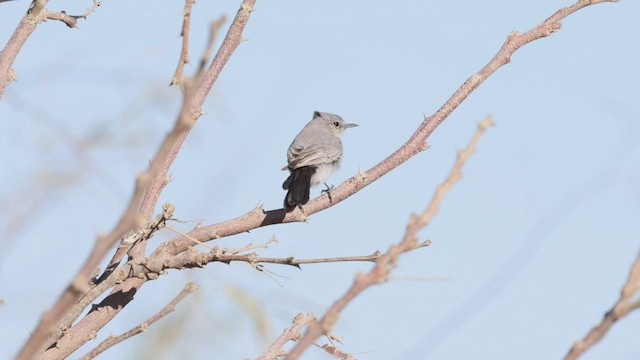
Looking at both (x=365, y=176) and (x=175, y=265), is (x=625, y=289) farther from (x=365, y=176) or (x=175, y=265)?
(x=365, y=176)

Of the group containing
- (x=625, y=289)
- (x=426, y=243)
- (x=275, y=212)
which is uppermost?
(x=275, y=212)

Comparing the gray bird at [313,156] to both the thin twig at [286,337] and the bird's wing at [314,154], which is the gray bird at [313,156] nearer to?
the bird's wing at [314,154]

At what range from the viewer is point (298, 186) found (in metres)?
5.09

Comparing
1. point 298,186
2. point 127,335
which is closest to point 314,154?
point 298,186

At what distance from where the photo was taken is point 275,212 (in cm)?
330

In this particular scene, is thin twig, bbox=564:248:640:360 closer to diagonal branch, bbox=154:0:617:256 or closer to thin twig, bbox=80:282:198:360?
thin twig, bbox=80:282:198:360

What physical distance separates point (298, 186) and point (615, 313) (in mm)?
4118

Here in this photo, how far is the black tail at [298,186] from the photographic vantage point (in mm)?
4355

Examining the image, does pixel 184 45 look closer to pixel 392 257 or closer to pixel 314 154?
pixel 392 257

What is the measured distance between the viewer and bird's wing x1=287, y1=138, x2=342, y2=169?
6523 mm

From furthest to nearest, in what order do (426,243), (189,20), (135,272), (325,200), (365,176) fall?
(325,200), (365,176), (135,272), (426,243), (189,20)

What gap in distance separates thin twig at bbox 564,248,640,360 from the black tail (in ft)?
8.94

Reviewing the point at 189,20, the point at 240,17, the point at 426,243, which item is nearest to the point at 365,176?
the point at 240,17

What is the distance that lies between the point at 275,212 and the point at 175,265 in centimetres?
62
